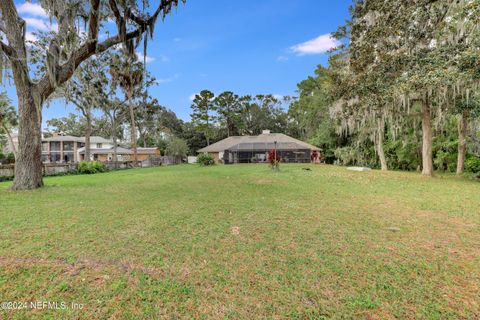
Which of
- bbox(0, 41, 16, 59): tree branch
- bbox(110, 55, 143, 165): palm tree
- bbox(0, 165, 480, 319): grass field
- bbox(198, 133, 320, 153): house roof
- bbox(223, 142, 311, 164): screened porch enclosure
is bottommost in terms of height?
bbox(0, 165, 480, 319): grass field

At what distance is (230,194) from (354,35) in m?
10.5

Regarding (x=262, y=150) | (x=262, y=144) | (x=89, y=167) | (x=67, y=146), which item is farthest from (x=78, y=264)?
(x=67, y=146)

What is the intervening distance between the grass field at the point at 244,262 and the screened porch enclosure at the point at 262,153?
77.1ft

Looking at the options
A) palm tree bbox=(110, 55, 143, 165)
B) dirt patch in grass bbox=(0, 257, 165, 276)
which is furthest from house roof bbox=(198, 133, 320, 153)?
dirt patch in grass bbox=(0, 257, 165, 276)

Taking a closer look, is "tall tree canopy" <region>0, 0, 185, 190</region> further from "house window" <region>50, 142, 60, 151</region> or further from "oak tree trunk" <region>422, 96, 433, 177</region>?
"house window" <region>50, 142, 60, 151</region>

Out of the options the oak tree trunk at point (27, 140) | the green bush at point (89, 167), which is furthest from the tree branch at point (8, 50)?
the green bush at point (89, 167)

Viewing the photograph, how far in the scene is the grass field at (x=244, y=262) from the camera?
190cm

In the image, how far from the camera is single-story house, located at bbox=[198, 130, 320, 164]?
28172 mm

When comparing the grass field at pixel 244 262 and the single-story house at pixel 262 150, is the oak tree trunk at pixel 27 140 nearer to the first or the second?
the grass field at pixel 244 262

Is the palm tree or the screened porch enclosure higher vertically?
the palm tree

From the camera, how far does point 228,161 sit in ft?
97.2

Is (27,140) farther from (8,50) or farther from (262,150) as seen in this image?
(262,150)

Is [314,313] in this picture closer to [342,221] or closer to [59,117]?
[342,221]

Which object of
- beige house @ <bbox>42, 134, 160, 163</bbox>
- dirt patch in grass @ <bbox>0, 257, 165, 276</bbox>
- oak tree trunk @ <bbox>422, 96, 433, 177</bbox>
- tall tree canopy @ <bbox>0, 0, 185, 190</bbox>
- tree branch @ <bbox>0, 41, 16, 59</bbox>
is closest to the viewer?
dirt patch in grass @ <bbox>0, 257, 165, 276</bbox>
